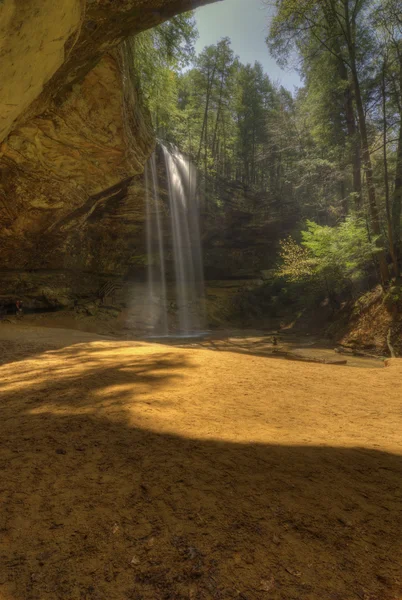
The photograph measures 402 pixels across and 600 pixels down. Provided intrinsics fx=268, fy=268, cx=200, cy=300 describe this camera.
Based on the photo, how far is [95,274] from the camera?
19922 millimetres

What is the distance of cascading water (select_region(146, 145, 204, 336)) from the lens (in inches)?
731

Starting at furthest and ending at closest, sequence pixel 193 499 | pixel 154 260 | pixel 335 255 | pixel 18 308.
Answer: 1. pixel 154 260
2. pixel 18 308
3. pixel 335 255
4. pixel 193 499

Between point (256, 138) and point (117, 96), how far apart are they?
83.6 feet

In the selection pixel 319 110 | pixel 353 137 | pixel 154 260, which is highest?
pixel 319 110

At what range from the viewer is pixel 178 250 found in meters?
22.5

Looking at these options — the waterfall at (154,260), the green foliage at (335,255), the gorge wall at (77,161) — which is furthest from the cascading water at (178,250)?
the green foliage at (335,255)

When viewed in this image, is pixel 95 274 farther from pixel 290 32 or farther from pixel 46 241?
pixel 290 32

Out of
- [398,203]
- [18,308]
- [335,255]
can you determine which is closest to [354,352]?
[335,255]

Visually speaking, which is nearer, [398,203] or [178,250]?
[398,203]

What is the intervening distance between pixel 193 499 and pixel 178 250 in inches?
857

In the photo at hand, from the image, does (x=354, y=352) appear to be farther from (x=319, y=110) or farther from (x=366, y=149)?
(x=319, y=110)

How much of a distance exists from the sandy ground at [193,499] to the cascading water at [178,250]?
16.1 meters

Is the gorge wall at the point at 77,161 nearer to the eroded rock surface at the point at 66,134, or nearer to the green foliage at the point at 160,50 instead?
the eroded rock surface at the point at 66,134

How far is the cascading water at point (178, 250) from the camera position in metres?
18.6
